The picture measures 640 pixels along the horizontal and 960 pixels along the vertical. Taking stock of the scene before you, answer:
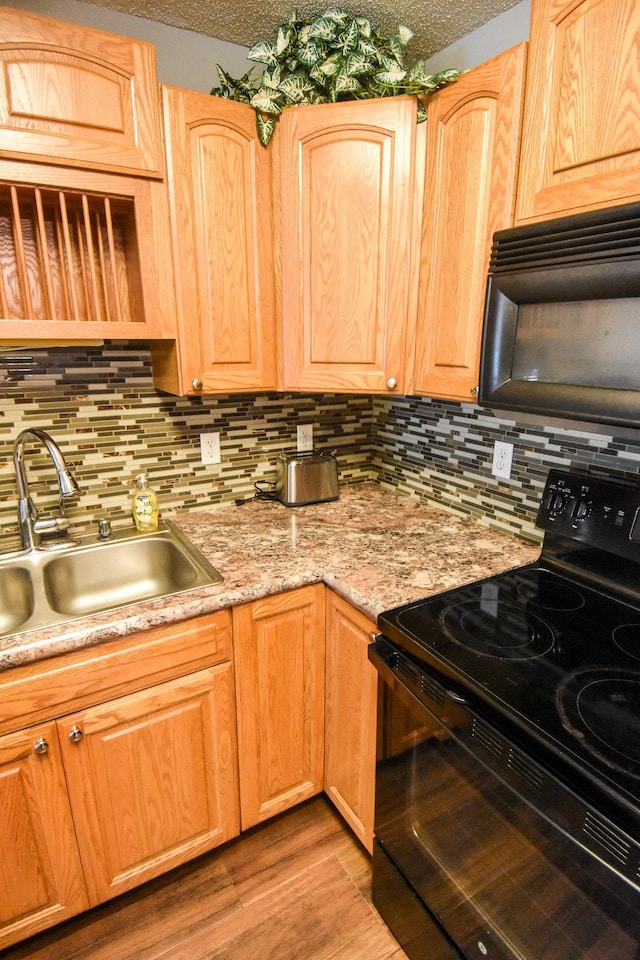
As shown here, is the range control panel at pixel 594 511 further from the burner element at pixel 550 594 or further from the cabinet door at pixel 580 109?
the cabinet door at pixel 580 109

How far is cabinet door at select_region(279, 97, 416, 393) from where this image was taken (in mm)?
1389

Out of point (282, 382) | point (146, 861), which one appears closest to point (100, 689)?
point (146, 861)

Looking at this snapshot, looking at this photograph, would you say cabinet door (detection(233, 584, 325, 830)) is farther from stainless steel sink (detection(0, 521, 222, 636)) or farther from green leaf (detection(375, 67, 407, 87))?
green leaf (detection(375, 67, 407, 87))

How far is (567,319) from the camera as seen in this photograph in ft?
3.38

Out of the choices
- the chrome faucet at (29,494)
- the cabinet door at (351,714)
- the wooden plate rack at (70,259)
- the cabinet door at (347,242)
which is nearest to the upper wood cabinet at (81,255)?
the wooden plate rack at (70,259)

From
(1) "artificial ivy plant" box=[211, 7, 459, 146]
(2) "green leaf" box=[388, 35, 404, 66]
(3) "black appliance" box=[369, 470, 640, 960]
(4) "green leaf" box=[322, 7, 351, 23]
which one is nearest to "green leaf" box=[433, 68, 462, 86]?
(1) "artificial ivy plant" box=[211, 7, 459, 146]

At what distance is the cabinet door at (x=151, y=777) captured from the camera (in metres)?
1.19

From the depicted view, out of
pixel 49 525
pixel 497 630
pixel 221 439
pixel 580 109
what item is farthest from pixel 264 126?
pixel 497 630

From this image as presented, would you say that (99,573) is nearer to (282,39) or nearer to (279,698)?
(279,698)

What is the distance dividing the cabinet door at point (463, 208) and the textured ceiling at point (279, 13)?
366 mm

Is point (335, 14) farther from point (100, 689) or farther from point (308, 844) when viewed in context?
point (308, 844)

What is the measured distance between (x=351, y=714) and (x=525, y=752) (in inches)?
25.8

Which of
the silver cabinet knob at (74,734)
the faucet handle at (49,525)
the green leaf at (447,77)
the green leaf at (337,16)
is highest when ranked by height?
the green leaf at (337,16)

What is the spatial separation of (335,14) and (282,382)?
39.2 inches
